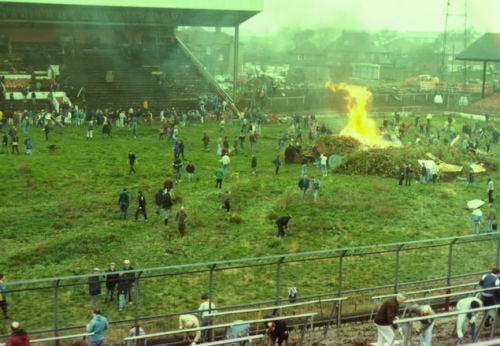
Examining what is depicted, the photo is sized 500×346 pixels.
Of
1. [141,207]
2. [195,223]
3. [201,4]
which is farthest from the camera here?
[201,4]

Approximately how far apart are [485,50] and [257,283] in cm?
5624

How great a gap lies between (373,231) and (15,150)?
1978 centimetres

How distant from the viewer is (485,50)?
7044 cm

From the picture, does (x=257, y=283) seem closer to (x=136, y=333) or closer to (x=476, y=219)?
(x=136, y=333)

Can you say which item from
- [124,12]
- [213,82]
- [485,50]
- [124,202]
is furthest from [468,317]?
[485,50]

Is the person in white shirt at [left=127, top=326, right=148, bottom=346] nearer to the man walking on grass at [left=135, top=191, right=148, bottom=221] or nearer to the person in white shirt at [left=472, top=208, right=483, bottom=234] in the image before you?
the man walking on grass at [left=135, top=191, right=148, bottom=221]

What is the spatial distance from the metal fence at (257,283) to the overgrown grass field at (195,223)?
54 millimetres

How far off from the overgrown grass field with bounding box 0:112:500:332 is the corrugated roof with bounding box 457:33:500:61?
116ft

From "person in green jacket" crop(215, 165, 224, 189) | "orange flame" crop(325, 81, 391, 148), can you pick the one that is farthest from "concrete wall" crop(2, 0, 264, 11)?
"person in green jacket" crop(215, 165, 224, 189)

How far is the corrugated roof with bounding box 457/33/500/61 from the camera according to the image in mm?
68750

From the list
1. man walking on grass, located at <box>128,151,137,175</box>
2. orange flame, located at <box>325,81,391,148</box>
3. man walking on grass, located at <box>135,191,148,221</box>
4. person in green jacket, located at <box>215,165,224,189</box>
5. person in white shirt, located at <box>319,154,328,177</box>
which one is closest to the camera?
man walking on grass, located at <box>135,191,148,221</box>

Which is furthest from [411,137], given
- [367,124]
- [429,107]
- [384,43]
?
[384,43]

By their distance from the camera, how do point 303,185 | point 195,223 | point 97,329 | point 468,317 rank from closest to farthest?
point 97,329 → point 468,317 → point 195,223 → point 303,185

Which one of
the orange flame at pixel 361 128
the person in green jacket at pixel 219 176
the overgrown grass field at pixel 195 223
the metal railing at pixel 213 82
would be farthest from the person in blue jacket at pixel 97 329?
the metal railing at pixel 213 82
